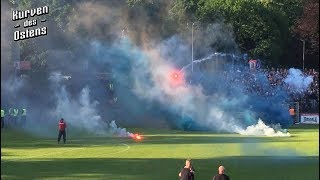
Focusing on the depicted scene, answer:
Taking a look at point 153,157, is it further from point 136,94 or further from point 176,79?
point 176,79

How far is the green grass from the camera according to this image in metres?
28.1

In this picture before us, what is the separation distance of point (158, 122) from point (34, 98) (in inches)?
462

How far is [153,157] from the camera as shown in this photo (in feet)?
115

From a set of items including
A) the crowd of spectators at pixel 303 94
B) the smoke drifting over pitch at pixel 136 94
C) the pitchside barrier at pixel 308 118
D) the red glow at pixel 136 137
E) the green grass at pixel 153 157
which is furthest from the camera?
the crowd of spectators at pixel 303 94

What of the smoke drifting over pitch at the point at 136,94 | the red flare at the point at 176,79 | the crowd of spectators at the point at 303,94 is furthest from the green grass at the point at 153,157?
the crowd of spectators at the point at 303,94

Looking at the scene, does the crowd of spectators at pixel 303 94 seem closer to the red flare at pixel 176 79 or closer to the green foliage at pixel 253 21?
the red flare at pixel 176 79

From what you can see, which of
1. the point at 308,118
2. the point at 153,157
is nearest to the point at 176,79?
the point at 308,118

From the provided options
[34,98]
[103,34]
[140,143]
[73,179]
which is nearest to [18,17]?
[73,179]

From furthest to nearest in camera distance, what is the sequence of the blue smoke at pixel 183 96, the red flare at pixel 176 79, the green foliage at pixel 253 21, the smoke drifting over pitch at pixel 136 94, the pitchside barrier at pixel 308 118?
the green foliage at pixel 253 21 → the pitchside barrier at pixel 308 118 → the red flare at pixel 176 79 → the blue smoke at pixel 183 96 → the smoke drifting over pitch at pixel 136 94

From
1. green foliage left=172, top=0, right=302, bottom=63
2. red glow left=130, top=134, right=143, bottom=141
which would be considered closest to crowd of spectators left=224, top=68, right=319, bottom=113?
green foliage left=172, top=0, right=302, bottom=63

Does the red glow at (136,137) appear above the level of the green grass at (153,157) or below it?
above

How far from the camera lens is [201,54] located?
294 feet

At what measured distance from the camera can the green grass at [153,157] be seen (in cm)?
2809

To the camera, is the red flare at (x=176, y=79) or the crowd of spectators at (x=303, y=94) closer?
the red flare at (x=176, y=79)
